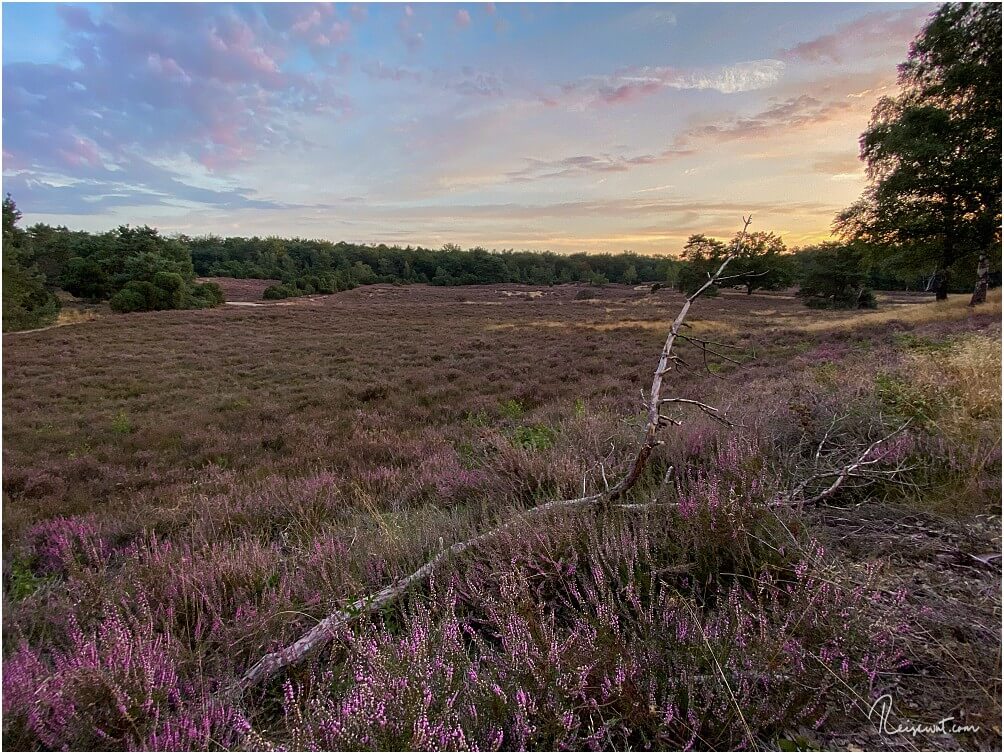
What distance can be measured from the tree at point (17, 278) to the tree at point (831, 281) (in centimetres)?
4384

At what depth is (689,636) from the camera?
178 cm

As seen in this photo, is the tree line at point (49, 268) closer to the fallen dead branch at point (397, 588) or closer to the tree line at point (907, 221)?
the tree line at point (907, 221)

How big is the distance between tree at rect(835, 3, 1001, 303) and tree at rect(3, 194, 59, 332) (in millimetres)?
7540

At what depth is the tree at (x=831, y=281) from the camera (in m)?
36.7

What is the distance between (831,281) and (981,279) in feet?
103

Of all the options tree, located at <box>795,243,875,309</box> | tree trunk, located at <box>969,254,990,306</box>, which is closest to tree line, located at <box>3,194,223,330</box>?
tree trunk, located at <box>969,254,990,306</box>

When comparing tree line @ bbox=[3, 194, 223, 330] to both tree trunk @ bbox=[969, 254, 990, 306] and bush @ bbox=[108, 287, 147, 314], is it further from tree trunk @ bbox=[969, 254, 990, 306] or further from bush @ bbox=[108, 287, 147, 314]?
tree trunk @ bbox=[969, 254, 990, 306]

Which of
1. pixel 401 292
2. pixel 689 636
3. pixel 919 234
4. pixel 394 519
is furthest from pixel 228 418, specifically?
pixel 401 292

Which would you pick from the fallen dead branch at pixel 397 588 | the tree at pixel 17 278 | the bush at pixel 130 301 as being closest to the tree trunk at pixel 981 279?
the fallen dead branch at pixel 397 588

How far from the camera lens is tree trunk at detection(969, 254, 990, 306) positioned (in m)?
11.2

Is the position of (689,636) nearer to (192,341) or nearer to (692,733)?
(692,733)

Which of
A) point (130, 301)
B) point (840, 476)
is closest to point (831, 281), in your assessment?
point (840, 476)

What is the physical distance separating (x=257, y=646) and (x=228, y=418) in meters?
10.3

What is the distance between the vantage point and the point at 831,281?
3919 cm
